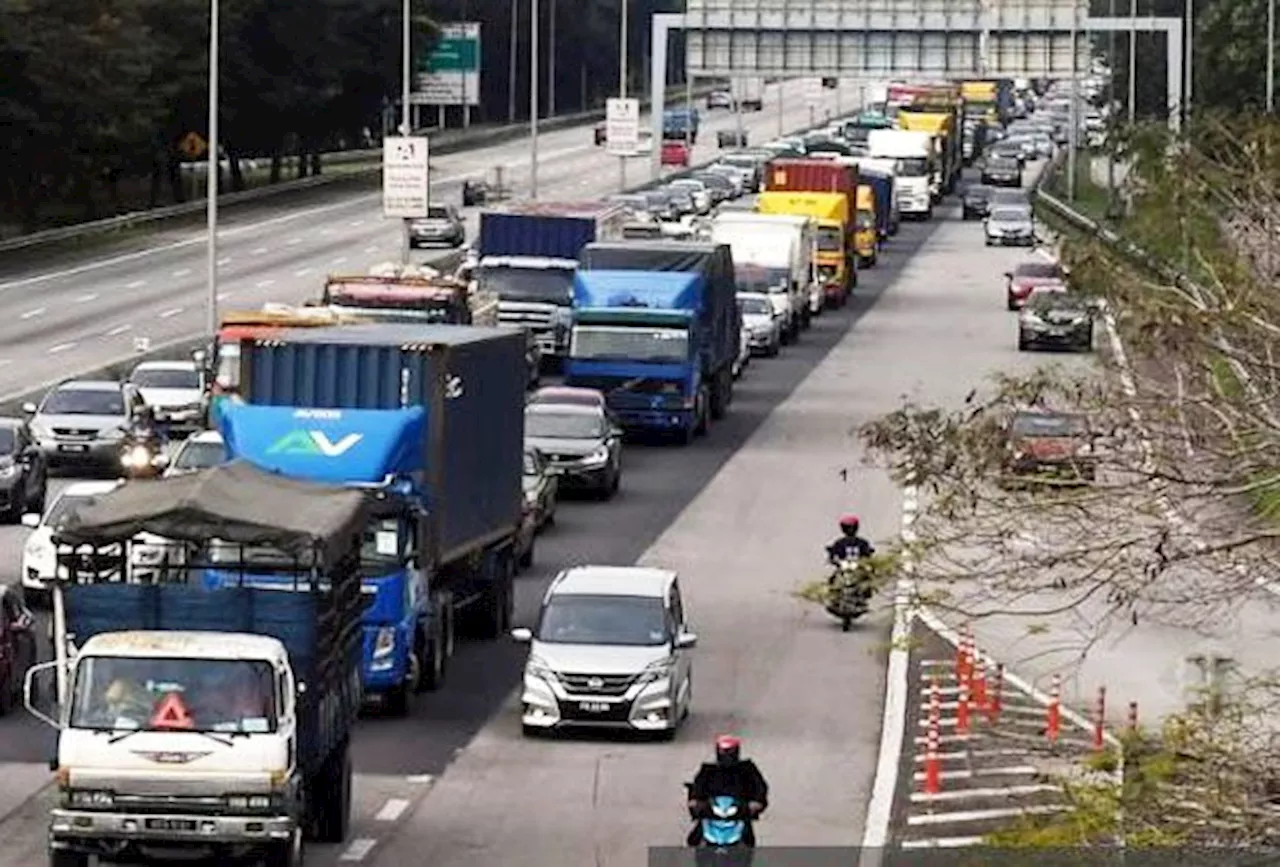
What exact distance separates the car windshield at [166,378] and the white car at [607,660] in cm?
2663

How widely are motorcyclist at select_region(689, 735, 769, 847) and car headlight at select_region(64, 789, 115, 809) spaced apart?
→ 3.87 metres

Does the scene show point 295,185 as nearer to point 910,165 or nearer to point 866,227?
point 910,165

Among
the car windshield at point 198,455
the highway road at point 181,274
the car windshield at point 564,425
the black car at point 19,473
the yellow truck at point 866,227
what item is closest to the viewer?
the car windshield at point 198,455

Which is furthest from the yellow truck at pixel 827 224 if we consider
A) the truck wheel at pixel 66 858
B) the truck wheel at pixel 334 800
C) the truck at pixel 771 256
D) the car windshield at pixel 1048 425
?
the car windshield at pixel 1048 425

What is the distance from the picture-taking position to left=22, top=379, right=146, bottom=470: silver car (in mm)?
55031

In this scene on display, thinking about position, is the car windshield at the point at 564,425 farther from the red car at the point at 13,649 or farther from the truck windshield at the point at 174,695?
the truck windshield at the point at 174,695

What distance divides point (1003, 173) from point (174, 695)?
112597mm

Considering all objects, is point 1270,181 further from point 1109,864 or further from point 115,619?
point 115,619

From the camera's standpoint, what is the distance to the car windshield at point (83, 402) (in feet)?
183

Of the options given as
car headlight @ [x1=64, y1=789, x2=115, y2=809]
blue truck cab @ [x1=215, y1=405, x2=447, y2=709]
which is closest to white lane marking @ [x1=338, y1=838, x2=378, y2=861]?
→ car headlight @ [x1=64, y1=789, x2=115, y2=809]

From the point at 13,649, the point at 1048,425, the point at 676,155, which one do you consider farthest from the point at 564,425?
the point at 676,155

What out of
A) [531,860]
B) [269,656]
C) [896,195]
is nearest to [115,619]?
[269,656]

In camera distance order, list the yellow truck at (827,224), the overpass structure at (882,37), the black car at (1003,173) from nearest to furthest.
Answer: the yellow truck at (827,224)
the overpass structure at (882,37)
the black car at (1003,173)

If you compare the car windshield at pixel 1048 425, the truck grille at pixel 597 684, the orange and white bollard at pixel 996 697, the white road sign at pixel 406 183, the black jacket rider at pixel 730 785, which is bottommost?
the truck grille at pixel 597 684
